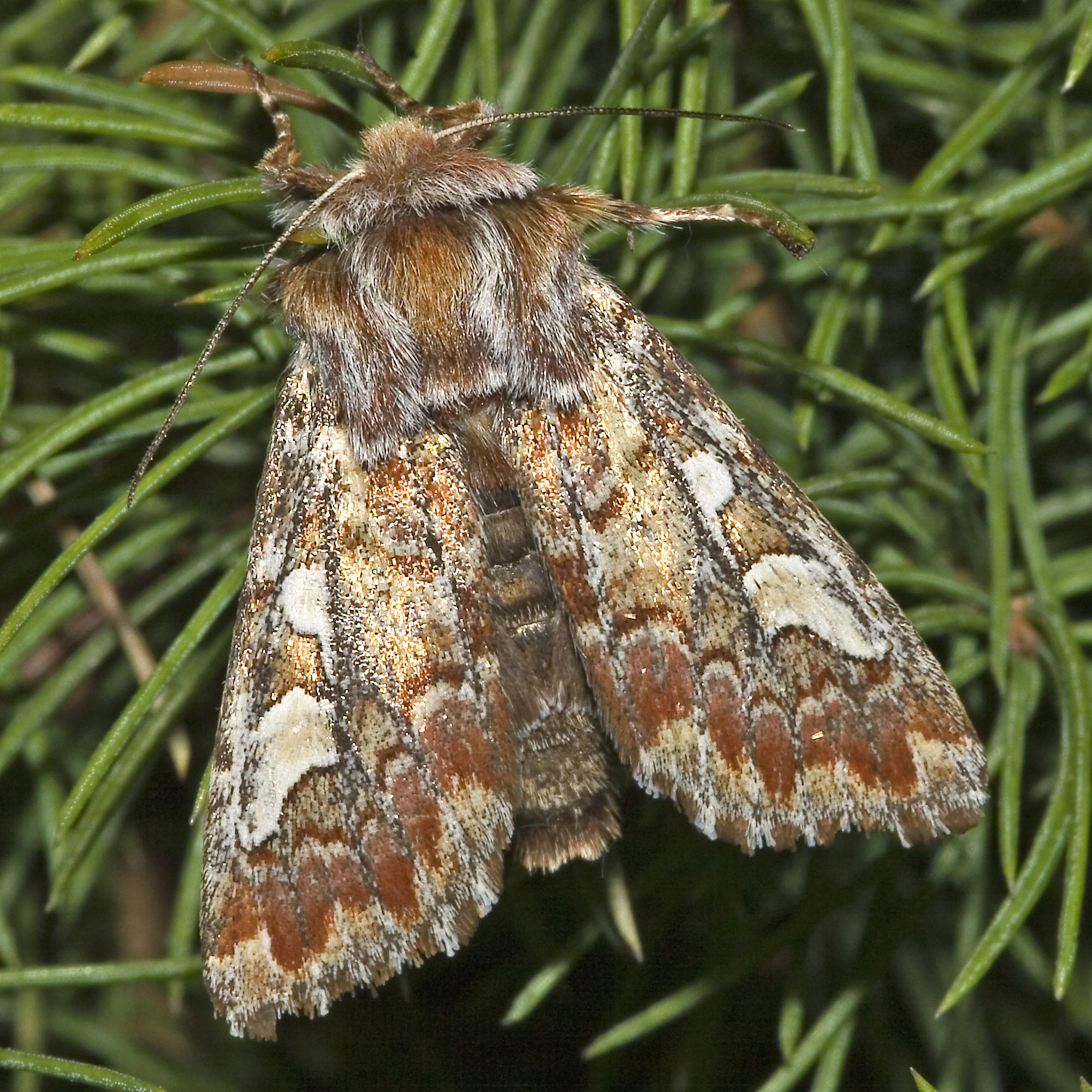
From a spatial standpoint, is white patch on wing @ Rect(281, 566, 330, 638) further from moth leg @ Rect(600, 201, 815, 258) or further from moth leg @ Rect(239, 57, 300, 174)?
moth leg @ Rect(600, 201, 815, 258)

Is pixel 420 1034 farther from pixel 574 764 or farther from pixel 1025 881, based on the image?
pixel 1025 881

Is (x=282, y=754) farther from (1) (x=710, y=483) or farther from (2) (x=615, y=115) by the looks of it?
(2) (x=615, y=115)

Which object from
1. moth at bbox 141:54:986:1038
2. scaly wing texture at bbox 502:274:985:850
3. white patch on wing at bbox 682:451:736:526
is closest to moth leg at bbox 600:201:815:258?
moth at bbox 141:54:986:1038

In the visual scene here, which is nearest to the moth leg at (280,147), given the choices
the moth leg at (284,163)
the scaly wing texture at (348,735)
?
the moth leg at (284,163)

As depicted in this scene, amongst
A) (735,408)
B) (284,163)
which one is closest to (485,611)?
(735,408)

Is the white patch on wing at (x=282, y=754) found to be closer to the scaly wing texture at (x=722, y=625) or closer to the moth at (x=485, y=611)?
the moth at (x=485, y=611)

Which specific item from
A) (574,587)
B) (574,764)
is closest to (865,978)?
(574,764)
